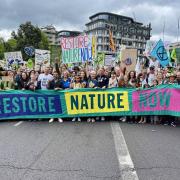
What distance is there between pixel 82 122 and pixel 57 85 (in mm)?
1672

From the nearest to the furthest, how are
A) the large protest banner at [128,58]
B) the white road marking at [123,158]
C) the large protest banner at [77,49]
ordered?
1. the white road marking at [123,158]
2. the large protest banner at [77,49]
3. the large protest banner at [128,58]

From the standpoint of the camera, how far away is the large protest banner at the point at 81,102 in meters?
10.5

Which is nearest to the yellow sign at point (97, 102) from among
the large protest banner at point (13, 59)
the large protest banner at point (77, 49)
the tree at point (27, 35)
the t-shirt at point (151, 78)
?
the t-shirt at point (151, 78)

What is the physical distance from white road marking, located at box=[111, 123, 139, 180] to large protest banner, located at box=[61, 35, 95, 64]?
604 cm

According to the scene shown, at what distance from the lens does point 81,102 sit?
1080cm

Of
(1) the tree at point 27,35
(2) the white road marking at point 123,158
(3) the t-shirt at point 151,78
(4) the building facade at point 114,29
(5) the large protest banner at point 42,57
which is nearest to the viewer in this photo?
(2) the white road marking at point 123,158

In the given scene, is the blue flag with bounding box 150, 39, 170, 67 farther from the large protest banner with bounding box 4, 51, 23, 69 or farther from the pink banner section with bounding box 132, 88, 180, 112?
the large protest banner with bounding box 4, 51, 23, 69

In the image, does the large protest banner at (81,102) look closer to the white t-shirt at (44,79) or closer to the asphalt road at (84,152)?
the white t-shirt at (44,79)

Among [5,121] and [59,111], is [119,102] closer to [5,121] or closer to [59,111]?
[59,111]

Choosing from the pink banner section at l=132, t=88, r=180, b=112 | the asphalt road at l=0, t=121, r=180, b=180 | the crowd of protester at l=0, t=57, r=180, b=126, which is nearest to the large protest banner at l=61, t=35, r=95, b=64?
the crowd of protester at l=0, t=57, r=180, b=126

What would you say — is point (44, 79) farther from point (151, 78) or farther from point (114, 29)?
point (114, 29)

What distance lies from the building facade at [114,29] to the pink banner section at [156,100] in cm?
10716

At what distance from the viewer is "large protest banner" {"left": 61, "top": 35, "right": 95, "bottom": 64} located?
46.9 ft

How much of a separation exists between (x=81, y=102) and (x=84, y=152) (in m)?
4.28
